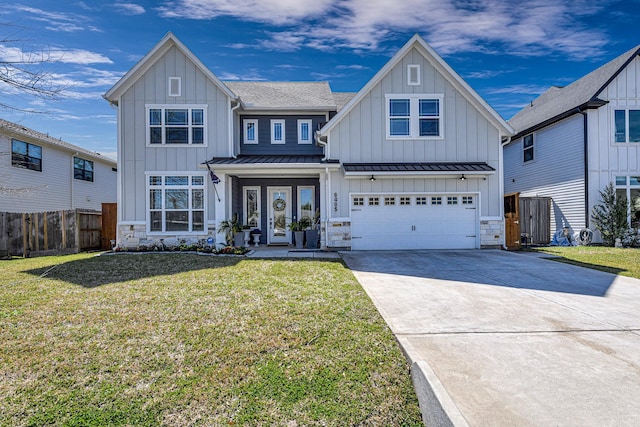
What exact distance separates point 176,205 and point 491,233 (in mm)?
11400

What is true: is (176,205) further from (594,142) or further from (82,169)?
(594,142)

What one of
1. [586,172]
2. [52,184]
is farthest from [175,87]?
[586,172]

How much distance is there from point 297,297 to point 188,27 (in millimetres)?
11558

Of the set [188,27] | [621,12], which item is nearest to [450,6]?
[621,12]

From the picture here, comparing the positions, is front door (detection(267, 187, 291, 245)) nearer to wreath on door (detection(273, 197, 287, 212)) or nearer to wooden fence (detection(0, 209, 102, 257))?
wreath on door (detection(273, 197, 287, 212))

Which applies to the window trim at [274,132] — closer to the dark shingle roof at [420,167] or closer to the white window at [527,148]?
the dark shingle roof at [420,167]

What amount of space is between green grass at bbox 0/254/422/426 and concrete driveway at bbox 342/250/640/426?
15.9 inches

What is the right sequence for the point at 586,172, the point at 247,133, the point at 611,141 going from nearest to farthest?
the point at 586,172 < the point at 611,141 < the point at 247,133

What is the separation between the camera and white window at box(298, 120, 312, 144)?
48.2ft

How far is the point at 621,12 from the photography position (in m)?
12.2

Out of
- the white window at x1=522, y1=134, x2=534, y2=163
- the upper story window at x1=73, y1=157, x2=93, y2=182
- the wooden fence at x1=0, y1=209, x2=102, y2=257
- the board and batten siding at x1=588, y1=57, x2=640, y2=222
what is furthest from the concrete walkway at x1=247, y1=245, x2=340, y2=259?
the upper story window at x1=73, y1=157, x2=93, y2=182

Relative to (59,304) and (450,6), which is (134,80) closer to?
(59,304)

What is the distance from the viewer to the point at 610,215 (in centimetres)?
1319

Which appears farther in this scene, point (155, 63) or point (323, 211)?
point (155, 63)
